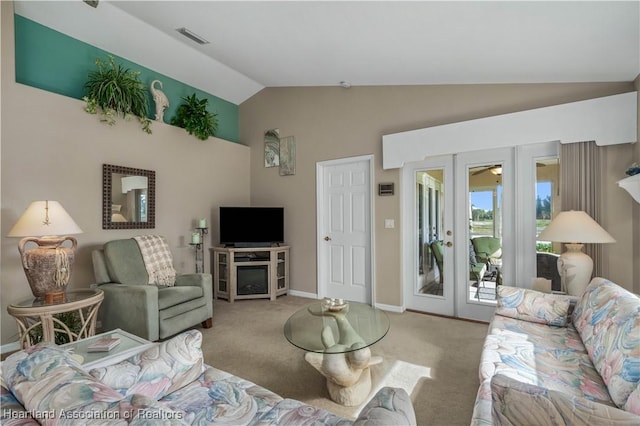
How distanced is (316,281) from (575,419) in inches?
150

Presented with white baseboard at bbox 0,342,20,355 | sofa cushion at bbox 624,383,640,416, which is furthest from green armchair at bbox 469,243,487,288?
white baseboard at bbox 0,342,20,355

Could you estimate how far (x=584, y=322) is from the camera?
1.92m

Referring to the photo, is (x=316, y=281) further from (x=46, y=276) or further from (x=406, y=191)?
(x=46, y=276)

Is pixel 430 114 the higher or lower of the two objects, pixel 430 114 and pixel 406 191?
the higher

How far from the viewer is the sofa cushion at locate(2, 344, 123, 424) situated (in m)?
0.88

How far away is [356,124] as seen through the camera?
4.20 meters

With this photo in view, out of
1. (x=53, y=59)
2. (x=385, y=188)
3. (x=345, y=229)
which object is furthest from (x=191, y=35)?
(x=345, y=229)

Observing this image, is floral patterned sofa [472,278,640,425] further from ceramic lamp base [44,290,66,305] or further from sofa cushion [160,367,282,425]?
ceramic lamp base [44,290,66,305]

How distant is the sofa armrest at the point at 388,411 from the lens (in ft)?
2.56

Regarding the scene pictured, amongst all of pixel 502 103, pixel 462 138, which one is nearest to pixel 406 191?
pixel 462 138

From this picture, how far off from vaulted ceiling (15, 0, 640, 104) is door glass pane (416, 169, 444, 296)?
1135mm

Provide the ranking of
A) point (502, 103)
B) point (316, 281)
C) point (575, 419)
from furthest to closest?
point (316, 281)
point (502, 103)
point (575, 419)

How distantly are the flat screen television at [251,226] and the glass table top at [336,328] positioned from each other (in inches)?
77.2

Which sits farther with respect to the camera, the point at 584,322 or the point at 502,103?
the point at 502,103
